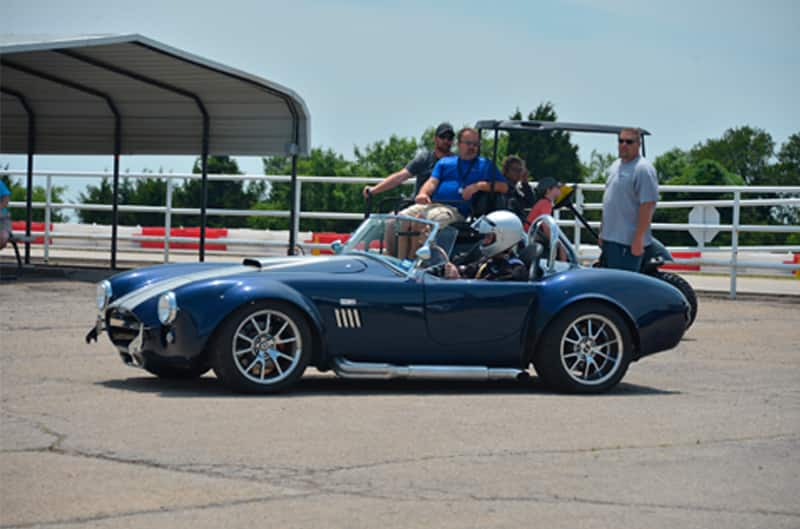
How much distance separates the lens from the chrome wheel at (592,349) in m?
8.48

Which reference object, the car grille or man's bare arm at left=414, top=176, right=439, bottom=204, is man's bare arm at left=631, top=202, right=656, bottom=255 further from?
the car grille

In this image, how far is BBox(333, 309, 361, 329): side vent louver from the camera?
801 cm

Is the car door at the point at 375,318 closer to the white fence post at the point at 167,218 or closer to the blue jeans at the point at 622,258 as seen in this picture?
the blue jeans at the point at 622,258

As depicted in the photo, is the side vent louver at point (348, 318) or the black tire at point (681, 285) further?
the black tire at point (681, 285)

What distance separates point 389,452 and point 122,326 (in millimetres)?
2594

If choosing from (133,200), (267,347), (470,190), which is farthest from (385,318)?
(133,200)

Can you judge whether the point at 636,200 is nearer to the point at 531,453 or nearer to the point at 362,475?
the point at 531,453

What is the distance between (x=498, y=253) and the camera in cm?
891

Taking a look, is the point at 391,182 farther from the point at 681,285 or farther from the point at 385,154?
the point at 385,154

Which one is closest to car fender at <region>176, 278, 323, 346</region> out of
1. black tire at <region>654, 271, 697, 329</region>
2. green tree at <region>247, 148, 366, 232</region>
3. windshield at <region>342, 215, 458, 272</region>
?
windshield at <region>342, 215, 458, 272</region>

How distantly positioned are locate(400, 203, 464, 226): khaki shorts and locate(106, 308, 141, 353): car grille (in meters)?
2.27

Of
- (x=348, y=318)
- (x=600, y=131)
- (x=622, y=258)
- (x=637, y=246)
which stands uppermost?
(x=600, y=131)

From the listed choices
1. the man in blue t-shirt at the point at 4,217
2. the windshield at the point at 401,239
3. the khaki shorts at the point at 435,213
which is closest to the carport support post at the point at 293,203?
the man in blue t-shirt at the point at 4,217

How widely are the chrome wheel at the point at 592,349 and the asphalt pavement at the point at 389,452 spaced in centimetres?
19
